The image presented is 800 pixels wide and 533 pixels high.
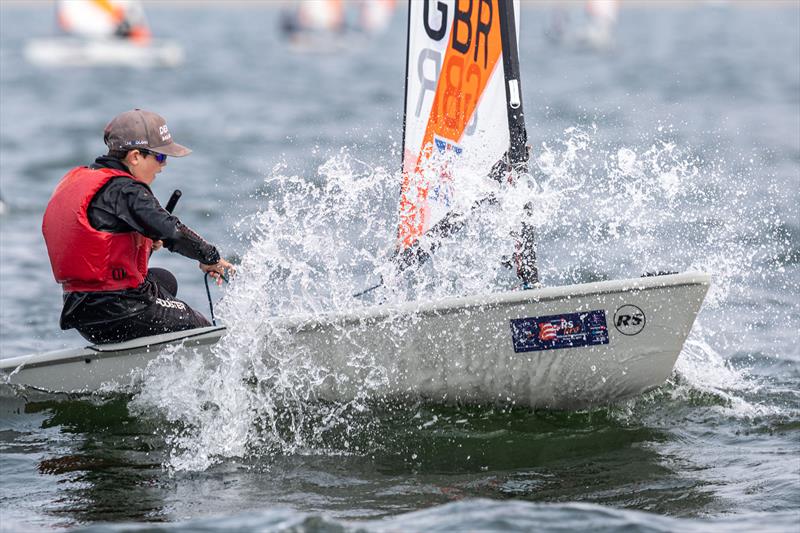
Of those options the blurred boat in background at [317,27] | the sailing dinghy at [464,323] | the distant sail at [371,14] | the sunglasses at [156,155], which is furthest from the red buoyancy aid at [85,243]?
the distant sail at [371,14]

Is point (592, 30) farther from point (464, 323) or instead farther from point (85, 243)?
point (85, 243)

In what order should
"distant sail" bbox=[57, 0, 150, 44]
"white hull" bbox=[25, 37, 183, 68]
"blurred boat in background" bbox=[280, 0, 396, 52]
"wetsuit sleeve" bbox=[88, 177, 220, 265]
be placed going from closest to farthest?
"wetsuit sleeve" bbox=[88, 177, 220, 265], "distant sail" bbox=[57, 0, 150, 44], "white hull" bbox=[25, 37, 183, 68], "blurred boat in background" bbox=[280, 0, 396, 52]

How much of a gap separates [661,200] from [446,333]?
5.30m

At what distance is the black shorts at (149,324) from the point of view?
4.73 metres

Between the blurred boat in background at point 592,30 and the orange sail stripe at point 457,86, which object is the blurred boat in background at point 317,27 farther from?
the orange sail stripe at point 457,86

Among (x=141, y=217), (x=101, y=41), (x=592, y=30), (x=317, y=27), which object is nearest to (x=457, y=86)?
(x=141, y=217)

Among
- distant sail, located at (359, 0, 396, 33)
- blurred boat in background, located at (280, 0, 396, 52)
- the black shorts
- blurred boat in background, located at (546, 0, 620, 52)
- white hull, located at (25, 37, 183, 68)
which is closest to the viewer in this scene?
the black shorts

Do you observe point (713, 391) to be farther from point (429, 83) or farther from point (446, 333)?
point (429, 83)

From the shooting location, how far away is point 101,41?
28.6 m

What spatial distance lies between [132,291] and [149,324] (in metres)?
0.16

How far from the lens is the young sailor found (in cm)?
447

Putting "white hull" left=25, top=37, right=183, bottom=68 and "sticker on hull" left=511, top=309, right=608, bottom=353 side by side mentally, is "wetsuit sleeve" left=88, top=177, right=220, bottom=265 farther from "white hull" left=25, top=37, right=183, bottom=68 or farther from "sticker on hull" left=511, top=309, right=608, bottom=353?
"white hull" left=25, top=37, right=183, bottom=68

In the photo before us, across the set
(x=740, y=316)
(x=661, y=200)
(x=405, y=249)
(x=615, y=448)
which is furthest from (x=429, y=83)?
(x=661, y=200)

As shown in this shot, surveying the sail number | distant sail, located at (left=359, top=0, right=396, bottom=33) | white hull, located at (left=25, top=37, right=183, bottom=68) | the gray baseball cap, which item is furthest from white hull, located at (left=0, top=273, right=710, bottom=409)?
distant sail, located at (left=359, top=0, right=396, bottom=33)
